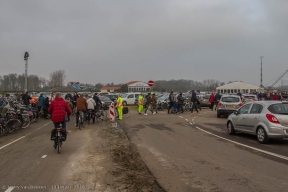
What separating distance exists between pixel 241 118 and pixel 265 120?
1.69m

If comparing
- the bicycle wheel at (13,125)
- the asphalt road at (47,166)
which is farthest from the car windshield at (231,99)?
the bicycle wheel at (13,125)

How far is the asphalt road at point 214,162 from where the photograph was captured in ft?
18.9

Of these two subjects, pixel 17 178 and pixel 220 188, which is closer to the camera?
pixel 220 188

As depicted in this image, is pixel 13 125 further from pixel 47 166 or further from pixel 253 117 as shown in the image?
pixel 253 117

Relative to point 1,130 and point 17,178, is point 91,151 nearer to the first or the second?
point 17,178

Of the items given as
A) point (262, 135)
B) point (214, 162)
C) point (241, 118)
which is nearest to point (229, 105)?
point (241, 118)

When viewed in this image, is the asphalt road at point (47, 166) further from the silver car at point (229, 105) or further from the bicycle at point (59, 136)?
the silver car at point (229, 105)

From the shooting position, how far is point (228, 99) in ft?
68.6

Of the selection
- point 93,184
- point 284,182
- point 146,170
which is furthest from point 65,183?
point 284,182

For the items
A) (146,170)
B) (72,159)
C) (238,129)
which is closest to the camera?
(146,170)

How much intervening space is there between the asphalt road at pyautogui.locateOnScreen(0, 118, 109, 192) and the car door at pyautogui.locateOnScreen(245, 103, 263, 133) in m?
6.10

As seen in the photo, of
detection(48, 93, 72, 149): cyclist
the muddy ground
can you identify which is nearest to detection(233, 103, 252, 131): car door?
the muddy ground

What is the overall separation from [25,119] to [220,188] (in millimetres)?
13309

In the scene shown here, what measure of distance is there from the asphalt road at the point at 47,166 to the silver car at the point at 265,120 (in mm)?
6095
